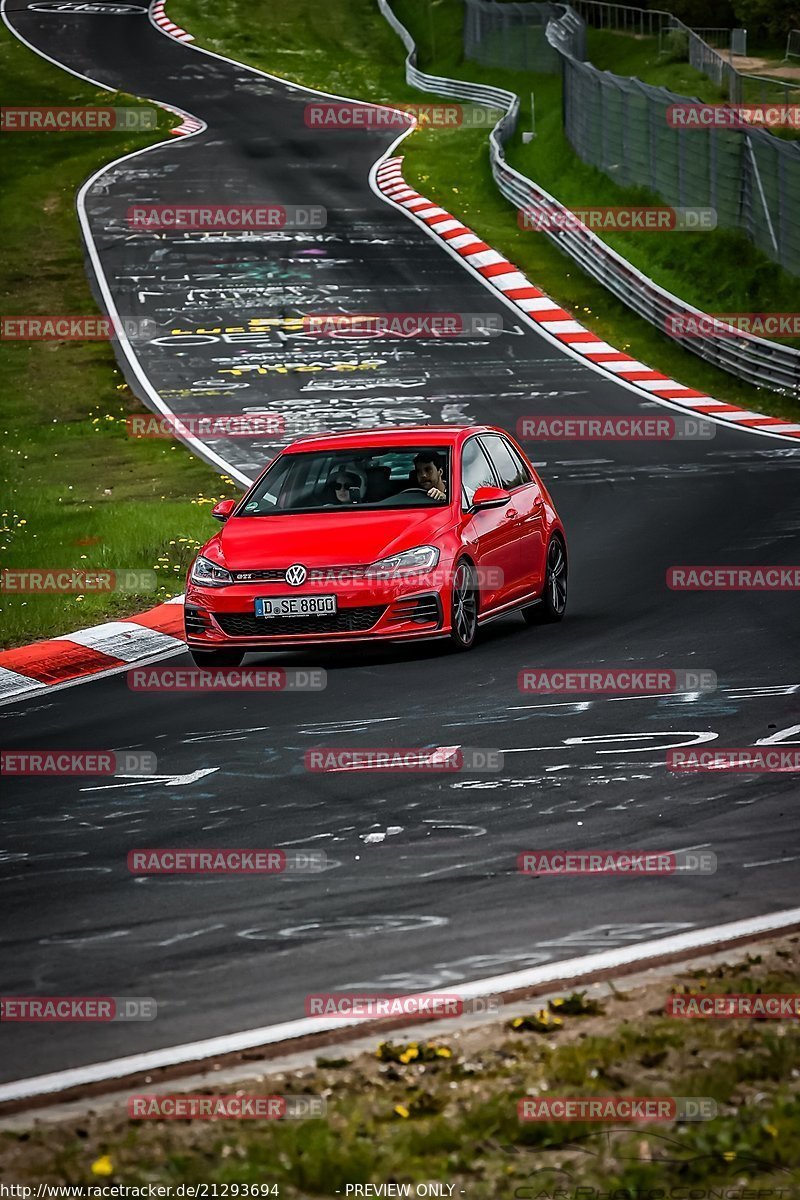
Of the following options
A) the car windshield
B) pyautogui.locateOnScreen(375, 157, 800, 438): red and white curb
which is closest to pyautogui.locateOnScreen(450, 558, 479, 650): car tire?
the car windshield

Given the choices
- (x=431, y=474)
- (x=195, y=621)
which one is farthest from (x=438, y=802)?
(x=431, y=474)

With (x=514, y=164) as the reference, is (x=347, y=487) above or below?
above

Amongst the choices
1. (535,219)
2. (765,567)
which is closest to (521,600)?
(765,567)

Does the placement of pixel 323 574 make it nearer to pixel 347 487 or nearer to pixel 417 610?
pixel 417 610

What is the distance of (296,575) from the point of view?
1255 centimetres

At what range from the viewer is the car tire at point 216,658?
1296 centimetres

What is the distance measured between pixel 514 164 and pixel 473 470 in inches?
1180

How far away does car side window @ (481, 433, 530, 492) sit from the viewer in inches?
567

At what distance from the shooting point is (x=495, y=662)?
12.8 meters

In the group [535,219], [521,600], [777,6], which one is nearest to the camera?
[521,600]

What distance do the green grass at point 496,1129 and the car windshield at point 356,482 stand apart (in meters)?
7.71

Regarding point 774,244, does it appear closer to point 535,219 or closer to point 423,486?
point 535,219

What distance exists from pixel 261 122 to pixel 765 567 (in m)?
37.1

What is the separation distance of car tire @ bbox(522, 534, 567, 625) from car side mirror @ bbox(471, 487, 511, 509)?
110 cm
